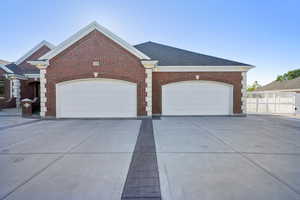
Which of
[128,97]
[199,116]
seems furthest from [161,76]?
[199,116]

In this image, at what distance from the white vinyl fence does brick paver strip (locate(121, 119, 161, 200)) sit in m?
14.0

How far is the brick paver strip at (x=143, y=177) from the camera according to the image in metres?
2.34

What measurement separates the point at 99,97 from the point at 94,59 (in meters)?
2.34

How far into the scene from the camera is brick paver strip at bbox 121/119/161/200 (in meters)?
2.34

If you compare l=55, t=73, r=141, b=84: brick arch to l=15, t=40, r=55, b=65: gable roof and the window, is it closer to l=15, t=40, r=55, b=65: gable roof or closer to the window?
the window

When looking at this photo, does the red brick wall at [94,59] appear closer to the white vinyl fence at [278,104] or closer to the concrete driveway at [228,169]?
the concrete driveway at [228,169]

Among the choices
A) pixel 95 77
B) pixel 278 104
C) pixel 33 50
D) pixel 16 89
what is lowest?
pixel 278 104

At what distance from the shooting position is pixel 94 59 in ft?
31.4

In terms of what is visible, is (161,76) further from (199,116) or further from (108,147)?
(108,147)

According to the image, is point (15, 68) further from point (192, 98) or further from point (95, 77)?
point (192, 98)

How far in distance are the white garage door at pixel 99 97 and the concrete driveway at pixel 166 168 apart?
4.64m

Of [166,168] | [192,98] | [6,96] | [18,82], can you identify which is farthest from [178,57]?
[6,96]

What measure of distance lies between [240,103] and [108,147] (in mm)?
9696

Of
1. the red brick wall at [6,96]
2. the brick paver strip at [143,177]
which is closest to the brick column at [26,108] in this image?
the red brick wall at [6,96]
